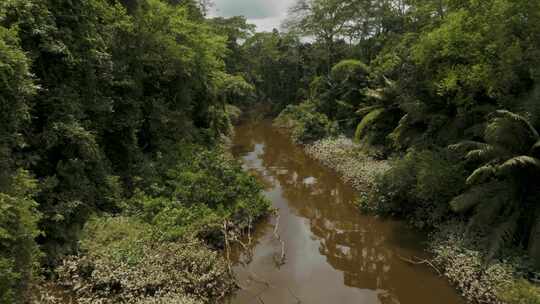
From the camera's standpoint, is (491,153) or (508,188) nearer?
(508,188)

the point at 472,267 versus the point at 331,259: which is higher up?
the point at 472,267

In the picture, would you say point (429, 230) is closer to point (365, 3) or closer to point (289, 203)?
point (289, 203)

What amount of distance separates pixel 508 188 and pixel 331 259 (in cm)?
405

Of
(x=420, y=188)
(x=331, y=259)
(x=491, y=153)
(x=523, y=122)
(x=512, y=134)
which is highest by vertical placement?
(x=523, y=122)

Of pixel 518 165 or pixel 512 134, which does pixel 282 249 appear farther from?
pixel 512 134

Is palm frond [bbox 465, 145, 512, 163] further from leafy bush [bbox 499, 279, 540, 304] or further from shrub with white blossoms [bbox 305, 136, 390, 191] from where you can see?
shrub with white blossoms [bbox 305, 136, 390, 191]

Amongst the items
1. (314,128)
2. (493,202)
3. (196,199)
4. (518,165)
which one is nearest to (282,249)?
(196,199)

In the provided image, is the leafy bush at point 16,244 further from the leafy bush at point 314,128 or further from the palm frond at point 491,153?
the leafy bush at point 314,128

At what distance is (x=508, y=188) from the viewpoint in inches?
267

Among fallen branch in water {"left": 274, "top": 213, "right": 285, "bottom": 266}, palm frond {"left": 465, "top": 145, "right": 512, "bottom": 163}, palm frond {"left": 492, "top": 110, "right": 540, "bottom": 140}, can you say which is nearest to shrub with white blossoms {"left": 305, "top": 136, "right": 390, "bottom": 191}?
fallen branch in water {"left": 274, "top": 213, "right": 285, "bottom": 266}

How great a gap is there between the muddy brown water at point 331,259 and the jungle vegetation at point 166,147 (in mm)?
771

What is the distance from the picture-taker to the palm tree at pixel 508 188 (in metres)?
6.58

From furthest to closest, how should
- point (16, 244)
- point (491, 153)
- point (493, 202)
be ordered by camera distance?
point (491, 153) → point (493, 202) → point (16, 244)

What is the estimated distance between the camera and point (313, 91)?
2406cm
